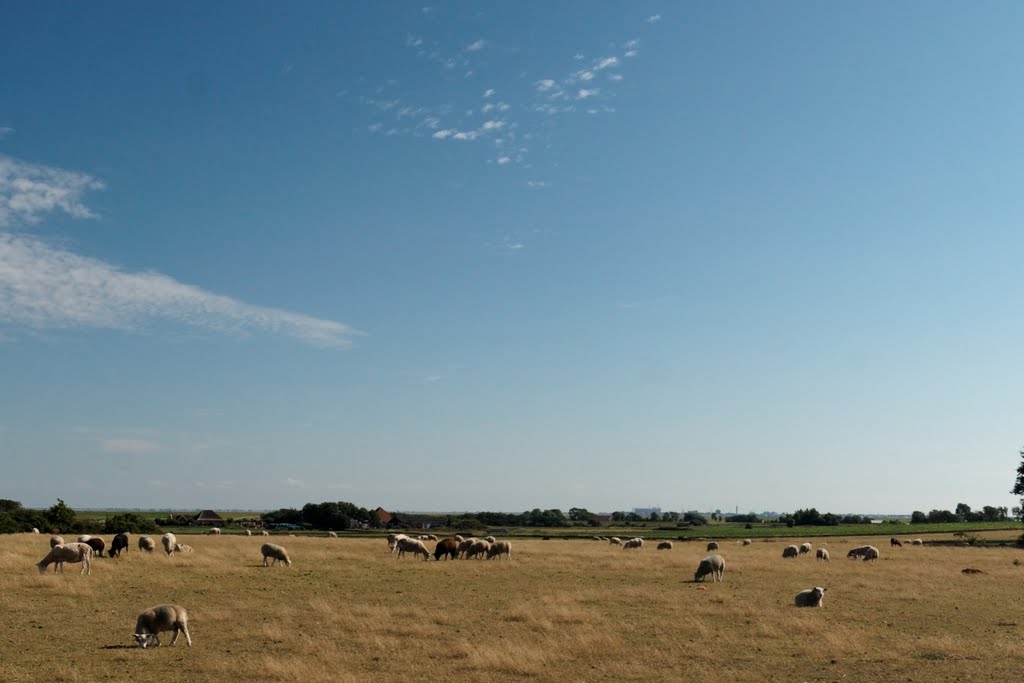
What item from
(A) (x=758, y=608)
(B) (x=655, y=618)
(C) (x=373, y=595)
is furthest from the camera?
(C) (x=373, y=595)

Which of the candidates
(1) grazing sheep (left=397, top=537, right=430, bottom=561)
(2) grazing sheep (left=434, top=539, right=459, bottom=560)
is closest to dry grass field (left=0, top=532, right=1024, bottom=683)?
(2) grazing sheep (left=434, top=539, right=459, bottom=560)

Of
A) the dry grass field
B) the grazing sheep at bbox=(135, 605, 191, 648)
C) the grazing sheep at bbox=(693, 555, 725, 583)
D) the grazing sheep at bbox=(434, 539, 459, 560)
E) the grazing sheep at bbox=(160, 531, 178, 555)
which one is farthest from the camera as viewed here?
the grazing sheep at bbox=(434, 539, 459, 560)

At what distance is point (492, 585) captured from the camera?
30.3 metres

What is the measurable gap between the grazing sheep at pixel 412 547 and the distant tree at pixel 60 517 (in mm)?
45247

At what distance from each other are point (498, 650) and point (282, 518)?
13874 cm

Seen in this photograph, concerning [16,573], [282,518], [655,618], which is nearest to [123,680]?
[655,618]

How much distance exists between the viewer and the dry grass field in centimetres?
1513

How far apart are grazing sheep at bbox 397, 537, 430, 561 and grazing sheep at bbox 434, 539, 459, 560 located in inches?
30.0

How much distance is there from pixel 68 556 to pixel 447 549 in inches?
780

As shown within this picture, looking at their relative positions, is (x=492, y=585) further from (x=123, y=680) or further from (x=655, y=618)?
(x=123, y=680)

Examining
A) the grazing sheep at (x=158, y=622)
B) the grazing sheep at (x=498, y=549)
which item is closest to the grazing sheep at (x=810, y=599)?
the grazing sheep at (x=158, y=622)

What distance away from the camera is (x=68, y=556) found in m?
29.5

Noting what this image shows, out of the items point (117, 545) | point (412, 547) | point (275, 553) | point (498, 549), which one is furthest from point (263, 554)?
point (498, 549)

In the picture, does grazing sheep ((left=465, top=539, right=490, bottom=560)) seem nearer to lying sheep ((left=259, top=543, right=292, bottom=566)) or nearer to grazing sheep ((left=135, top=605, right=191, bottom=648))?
lying sheep ((left=259, top=543, right=292, bottom=566))
